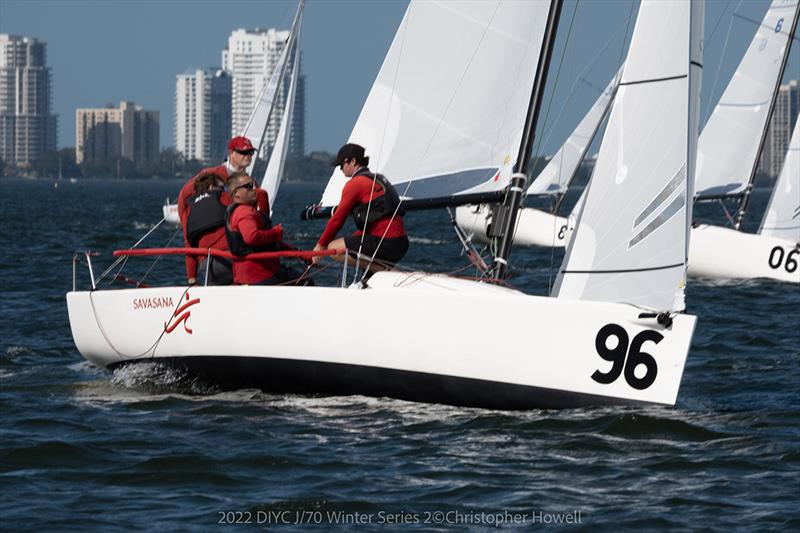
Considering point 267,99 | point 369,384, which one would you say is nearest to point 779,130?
point 267,99

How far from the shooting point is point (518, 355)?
8.71 meters

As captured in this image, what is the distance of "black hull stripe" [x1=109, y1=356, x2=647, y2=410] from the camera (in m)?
8.81

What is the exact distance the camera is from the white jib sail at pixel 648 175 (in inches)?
347

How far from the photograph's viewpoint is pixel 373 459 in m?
7.88

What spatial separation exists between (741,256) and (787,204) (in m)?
0.97

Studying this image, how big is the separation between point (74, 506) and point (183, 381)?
2.89 m

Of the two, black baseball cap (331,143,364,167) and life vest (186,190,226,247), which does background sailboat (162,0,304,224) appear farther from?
black baseball cap (331,143,364,167)

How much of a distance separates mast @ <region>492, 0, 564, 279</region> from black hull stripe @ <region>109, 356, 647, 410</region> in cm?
97

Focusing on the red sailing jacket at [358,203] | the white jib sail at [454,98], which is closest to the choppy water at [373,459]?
the red sailing jacket at [358,203]

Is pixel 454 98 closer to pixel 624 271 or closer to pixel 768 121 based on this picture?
pixel 624 271

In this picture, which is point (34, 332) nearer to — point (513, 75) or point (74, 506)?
point (513, 75)

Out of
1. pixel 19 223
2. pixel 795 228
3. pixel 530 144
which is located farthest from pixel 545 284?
pixel 19 223

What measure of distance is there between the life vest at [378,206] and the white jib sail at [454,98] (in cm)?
45

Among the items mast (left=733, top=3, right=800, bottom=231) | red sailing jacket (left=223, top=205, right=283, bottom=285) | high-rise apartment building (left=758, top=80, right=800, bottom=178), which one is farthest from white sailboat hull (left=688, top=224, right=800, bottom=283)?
high-rise apartment building (left=758, top=80, right=800, bottom=178)
